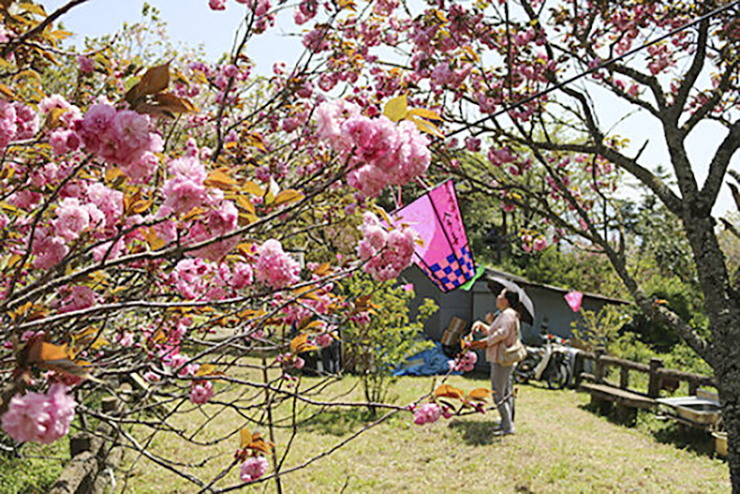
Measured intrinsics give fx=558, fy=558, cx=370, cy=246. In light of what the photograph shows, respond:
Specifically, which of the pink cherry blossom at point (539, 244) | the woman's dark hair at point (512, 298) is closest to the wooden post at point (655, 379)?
the woman's dark hair at point (512, 298)

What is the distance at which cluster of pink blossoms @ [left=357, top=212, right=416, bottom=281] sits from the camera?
158 centimetres

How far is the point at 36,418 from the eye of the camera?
735 millimetres

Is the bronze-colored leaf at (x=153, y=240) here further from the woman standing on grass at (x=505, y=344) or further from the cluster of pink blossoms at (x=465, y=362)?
the woman standing on grass at (x=505, y=344)

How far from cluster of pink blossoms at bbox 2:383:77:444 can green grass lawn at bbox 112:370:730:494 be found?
297cm

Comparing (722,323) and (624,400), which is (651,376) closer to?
(624,400)

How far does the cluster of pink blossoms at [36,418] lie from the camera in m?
0.73

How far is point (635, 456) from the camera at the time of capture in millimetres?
5121

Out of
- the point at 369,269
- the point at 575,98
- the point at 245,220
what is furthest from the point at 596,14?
the point at 245,220

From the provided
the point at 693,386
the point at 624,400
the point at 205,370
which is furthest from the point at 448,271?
the point at 693,386

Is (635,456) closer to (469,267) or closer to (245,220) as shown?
(469,267)

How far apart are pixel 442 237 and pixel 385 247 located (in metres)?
1.03

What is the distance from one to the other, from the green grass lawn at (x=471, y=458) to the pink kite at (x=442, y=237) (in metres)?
1.89

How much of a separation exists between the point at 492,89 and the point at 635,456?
366cm

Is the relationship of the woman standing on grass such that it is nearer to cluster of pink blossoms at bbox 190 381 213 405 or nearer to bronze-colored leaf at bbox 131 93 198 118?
cluster of pink blossoms at bbox 190 381 213 405
